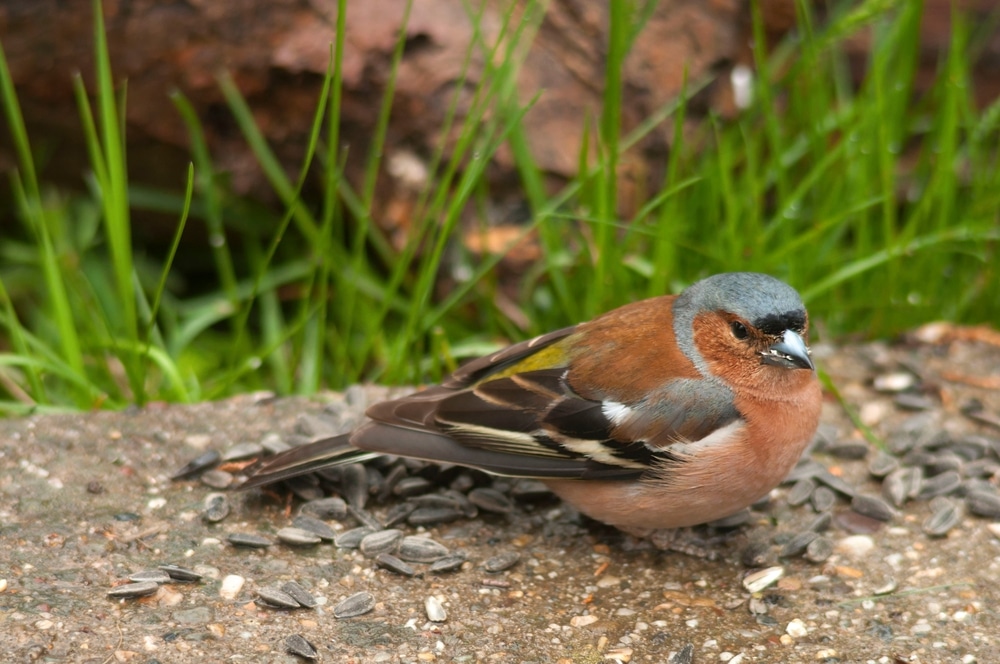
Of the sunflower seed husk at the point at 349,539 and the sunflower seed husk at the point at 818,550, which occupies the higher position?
the sunflower seed husk at the point at 818,550

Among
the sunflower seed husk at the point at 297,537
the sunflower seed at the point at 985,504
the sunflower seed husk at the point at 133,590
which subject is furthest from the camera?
the sunflower seed at the point at 985,504

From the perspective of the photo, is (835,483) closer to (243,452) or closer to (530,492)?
(530,492)

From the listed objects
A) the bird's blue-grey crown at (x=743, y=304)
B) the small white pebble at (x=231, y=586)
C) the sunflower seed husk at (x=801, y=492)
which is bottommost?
the small white pebble at (x=231, y=586)

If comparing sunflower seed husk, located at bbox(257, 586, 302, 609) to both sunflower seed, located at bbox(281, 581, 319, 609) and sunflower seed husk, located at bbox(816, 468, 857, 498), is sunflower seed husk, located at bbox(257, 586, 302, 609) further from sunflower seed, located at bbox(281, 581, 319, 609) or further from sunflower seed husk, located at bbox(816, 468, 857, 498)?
sunflower seed husk, located at bbox(816, 468, 857, 498)

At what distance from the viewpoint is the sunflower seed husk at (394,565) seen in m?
3.41

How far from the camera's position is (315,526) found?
3.58 m

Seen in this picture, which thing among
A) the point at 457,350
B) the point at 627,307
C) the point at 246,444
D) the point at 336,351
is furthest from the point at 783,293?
the point at 336,351

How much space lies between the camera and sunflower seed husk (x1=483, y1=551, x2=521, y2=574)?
3465 millimetres

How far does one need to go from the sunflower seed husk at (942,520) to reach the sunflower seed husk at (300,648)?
82.3 inches

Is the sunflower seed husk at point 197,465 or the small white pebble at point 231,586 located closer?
the small white pebble at point 231,586

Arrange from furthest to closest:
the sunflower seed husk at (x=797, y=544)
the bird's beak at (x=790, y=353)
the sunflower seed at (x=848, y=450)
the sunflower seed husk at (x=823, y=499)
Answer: the sunflower seed at (x=848, y=450) < the sunflower seed husk at (x=823, y=499) < the sunflower seed husk at (x=797, y=544) < the bird's beak at (x=790, y=353)

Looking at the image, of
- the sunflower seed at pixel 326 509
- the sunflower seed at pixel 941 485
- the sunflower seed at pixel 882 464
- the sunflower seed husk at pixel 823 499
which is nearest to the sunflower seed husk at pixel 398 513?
the sunflower seed at pixel 326 509

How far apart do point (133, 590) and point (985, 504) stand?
280cm

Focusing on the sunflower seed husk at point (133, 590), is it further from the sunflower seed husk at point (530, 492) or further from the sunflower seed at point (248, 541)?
the sunflower seed husk at point (530, 492)
